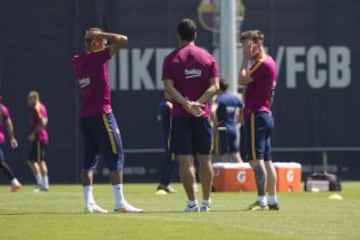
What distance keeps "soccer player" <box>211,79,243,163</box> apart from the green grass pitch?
5832 mm

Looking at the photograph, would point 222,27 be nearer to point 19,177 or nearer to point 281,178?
point 281,178

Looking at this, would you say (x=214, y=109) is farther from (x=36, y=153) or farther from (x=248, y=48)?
(x=248, y=48)

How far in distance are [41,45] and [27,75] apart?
70cm

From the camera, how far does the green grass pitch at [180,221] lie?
1148 cm

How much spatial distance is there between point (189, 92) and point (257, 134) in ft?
3.72

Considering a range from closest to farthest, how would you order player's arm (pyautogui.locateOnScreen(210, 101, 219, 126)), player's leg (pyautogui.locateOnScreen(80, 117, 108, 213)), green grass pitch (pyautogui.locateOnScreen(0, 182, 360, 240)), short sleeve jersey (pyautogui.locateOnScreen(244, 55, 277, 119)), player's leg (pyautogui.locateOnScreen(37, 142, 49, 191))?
green grass pitch (pyautogui.locateOnScreen(0, 182, 360, 240))
player's leg (pyautogui.locateOnScreen(80, 117, 108, 213))
short sleeve jersey (pyautogui.locateOnScreen(244, 55, 277, 119))
player's arm (pyautogui.locateOnScreen(210, 101, 219, 126))
player's leg (pyautogui.locateOnScreen(37, 142, 49, 191))

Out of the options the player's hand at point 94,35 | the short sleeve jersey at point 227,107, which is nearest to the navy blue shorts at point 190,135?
the player's hand at point 94,35

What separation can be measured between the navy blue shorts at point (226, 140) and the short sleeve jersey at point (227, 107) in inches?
5.8

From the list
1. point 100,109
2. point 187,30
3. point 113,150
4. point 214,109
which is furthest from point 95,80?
point 214,109

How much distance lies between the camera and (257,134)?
15234 mm

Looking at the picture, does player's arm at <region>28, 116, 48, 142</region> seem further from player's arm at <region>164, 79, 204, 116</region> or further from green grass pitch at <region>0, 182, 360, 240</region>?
player's arm at <region>164, 79, 204, 116</region>

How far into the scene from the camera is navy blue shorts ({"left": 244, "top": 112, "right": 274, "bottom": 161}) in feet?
49.8

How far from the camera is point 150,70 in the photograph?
2792 centimetres

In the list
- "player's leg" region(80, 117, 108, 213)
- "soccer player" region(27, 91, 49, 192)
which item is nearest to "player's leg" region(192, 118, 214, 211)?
"player's leg" region(80, 117, 108, 213)
